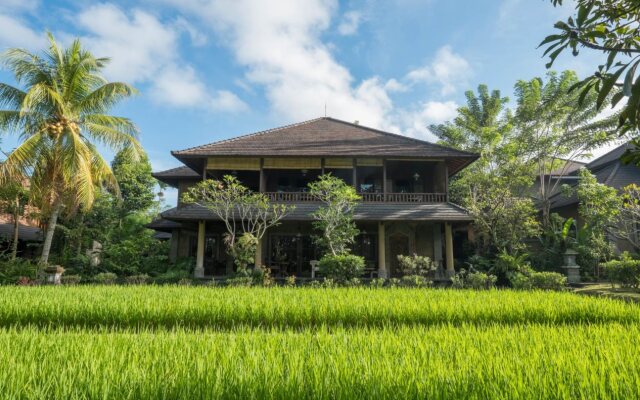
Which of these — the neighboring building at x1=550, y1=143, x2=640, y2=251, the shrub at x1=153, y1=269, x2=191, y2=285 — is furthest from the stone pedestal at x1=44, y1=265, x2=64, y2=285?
the neighboring building at x1=550, y1=143, x2=640, y2=251

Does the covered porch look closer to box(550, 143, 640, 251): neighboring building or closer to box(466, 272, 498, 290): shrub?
box(466, 272, 498, 290): shrub

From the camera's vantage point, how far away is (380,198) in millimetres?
14148

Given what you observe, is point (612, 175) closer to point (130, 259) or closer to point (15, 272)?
point (130, 259)

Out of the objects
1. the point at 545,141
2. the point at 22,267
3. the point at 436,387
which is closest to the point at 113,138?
the point at 22,267

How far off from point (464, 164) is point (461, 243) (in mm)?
5063

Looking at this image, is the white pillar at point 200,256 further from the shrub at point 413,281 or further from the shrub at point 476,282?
the shrub at point 476,282

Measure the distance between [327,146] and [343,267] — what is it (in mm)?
5985

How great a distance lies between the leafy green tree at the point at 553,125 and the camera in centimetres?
1617

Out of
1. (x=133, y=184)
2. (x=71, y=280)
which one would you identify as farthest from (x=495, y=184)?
(x=133, y=184)

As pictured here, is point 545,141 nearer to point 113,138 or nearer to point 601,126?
point 601,126

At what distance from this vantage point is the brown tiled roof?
41.8 feet

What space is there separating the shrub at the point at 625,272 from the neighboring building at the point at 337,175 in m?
4.32

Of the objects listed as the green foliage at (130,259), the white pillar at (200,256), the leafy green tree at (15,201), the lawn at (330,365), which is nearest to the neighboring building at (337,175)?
the white pillar at (200,256)

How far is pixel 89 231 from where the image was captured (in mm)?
15289
